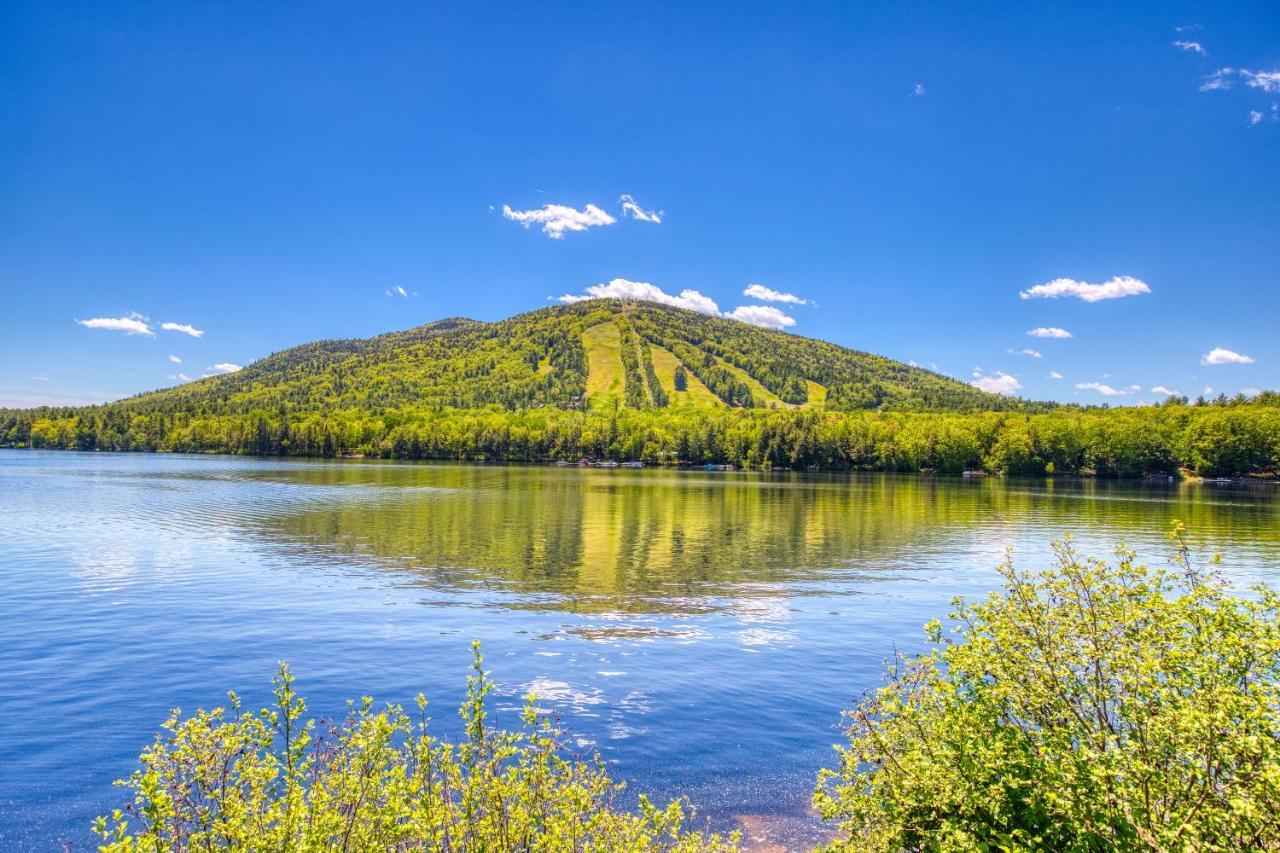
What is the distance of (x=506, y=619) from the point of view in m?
35.1

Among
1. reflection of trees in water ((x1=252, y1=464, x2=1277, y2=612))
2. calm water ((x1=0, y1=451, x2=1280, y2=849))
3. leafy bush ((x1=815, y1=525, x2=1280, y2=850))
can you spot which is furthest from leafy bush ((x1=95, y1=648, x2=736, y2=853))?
reflection of trees in water ((x1=252, y1=464, x2=1277, y2=612))

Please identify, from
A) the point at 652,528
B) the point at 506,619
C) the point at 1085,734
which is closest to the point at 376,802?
the point at 1085,734

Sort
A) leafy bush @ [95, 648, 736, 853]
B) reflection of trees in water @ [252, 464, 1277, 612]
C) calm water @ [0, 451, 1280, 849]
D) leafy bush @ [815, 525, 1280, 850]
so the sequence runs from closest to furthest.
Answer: leafy bush @ [815, 525, 1280, 850] < leafy bush @ [95, 648, 736, 853] < calm water @ [0, 451, 1280, 849] < reflection of trees in water @ [252, 464, 1277, 612]

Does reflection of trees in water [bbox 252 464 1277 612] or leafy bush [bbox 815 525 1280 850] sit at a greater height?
leafy bush [bbox 815 525 1280 850]

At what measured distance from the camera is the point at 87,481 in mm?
120188

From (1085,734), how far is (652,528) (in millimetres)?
64045

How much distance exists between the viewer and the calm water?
19562 mm

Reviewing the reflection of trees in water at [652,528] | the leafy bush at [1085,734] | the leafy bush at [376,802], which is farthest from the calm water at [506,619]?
the leafy bush at [376,802]

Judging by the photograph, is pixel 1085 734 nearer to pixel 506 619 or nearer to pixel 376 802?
pixel 376 802

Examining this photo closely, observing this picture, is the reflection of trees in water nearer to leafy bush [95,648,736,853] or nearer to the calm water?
the calm water

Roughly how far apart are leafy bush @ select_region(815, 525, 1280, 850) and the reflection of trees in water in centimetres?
2653

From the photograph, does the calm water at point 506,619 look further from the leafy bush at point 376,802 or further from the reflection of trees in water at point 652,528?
the leafy bush at point 376,802

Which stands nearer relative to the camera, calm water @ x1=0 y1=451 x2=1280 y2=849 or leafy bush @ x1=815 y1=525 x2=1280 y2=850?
leafy bush @ x1=815 y1=525 x2=1280 y2=850

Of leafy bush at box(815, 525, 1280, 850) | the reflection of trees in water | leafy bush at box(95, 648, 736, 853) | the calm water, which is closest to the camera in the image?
leafy bush at box(815, 525, 1280, 850)
